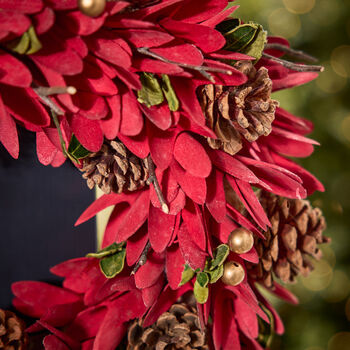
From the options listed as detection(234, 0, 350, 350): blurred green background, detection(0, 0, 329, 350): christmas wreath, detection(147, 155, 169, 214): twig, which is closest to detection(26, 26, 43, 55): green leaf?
detection(0, 0, 329, 350): christmas wreath

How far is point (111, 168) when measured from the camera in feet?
0.84

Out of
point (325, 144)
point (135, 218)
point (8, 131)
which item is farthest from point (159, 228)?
point (325, 144)

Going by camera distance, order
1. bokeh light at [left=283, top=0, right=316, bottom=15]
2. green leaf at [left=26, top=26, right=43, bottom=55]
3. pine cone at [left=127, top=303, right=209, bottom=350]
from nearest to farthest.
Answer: green leaf at [left=26, top=26, right=43, bottom=55] < pine cone at [left=127, top=303, right=209, bottom=350] < bokeh light at [left=283, top=0, right=316, bottom=15]

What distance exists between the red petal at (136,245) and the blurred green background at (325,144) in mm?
290

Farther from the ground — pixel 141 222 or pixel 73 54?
pixel 73 54

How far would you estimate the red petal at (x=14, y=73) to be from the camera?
0.20 m

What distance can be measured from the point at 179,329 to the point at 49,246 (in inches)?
5.2

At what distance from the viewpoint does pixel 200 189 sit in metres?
0.25

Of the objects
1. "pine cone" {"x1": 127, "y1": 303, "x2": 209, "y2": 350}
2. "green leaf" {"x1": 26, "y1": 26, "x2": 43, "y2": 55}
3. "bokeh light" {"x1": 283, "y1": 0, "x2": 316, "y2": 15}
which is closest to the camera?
"green leaf" {"x1": 26, "y1": 26, "x2": 43, "y2": 55}

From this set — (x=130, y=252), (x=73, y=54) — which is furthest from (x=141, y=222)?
(x=73, y=54)

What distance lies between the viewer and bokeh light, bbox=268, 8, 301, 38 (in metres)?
0.46

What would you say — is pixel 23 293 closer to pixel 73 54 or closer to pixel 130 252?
pixel 130 252

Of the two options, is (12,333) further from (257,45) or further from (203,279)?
(257,45)

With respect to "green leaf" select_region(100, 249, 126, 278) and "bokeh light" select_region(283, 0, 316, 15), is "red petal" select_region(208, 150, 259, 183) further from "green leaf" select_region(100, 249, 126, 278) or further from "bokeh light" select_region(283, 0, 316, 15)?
"bokeh light" select_region(283, 0, 316, 15)
